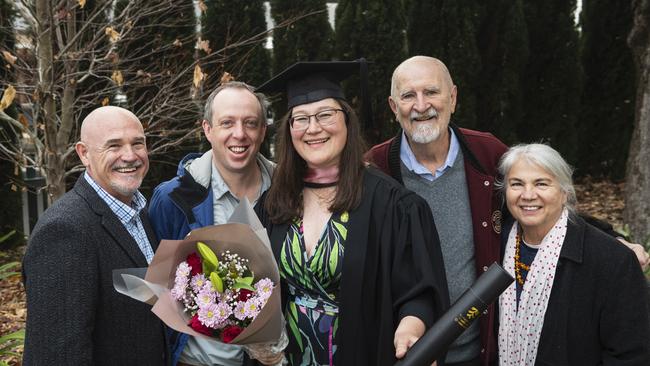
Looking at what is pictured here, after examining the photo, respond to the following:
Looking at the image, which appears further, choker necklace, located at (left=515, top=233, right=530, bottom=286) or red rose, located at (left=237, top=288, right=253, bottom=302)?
choker necklace, located at (left=515, top=233, right=530, bottom=286)

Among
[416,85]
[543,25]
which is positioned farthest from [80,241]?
[543,25]

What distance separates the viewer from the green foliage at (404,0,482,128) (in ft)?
28.8

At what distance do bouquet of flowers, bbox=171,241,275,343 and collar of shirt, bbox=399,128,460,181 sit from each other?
114cm

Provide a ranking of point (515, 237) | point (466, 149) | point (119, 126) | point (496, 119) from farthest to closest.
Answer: point (496, 119), point (466, 149), point (515, 237), point (119, 126)

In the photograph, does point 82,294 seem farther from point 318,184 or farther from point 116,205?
point 318,184

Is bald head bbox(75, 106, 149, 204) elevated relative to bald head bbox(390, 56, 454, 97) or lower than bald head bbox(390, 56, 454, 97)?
lower

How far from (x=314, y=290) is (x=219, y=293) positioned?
0.49 meters

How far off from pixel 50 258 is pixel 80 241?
115 mm

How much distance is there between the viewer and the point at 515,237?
9.25ft

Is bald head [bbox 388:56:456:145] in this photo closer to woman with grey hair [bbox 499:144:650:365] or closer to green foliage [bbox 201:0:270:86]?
woman with grey hair [bbox 499:144:650:365]

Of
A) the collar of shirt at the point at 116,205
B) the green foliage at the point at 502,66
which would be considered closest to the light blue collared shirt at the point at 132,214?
the collar of shirt at the point at 116,205

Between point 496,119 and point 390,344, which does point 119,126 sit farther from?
point 496,119

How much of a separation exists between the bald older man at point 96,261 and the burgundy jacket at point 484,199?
3.60 ft

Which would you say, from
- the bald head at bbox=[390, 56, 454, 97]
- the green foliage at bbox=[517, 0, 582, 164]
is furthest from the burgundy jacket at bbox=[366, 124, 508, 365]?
the green foliage at bbox=[517, 0, 582, 164]
